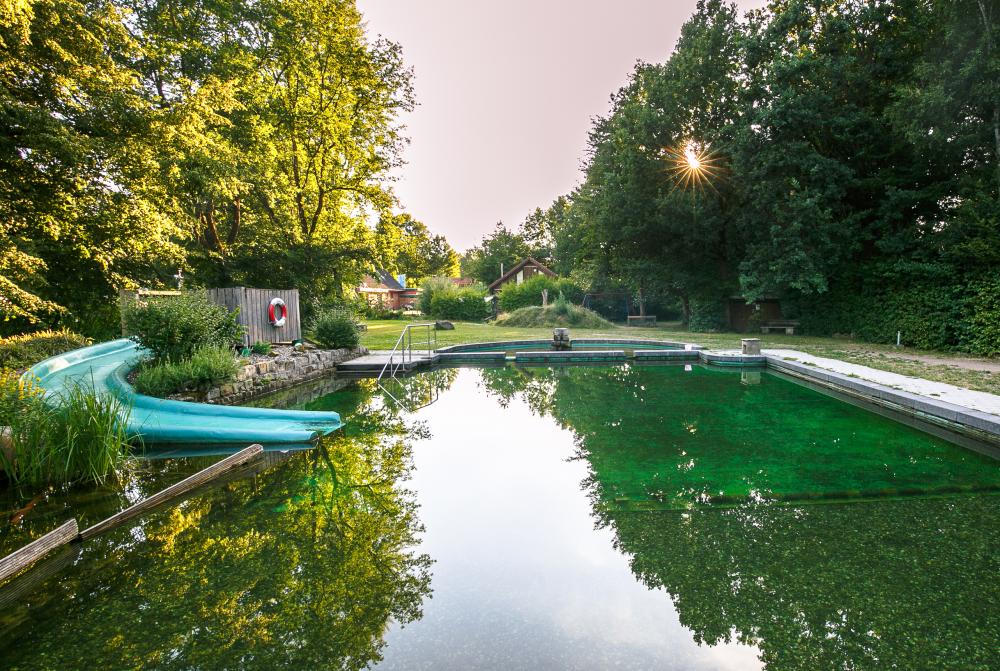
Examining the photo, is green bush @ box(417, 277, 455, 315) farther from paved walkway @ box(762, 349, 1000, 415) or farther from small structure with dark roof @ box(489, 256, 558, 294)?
paved walkway @ box(762, 349, 1000, 415)

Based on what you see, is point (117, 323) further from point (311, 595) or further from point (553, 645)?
point (553, 645)

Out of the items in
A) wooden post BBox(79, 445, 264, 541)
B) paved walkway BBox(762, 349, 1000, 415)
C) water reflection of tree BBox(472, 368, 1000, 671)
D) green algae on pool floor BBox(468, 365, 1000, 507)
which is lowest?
green algae on pool floor BBox(468, 365, 1000, 507)

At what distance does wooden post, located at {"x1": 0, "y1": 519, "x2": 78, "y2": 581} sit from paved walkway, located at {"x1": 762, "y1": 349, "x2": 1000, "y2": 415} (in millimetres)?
8647

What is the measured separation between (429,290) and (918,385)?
2458 centimetres

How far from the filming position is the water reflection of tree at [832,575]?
2.16m

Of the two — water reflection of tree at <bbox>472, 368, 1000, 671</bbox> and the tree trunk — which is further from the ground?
the tree trunk

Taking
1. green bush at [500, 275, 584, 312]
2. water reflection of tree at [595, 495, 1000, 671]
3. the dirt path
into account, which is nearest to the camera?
water reflection of tree at [595, 495, 1000, 671]

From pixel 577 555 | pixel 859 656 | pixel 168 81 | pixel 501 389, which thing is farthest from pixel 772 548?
pixel 168 81

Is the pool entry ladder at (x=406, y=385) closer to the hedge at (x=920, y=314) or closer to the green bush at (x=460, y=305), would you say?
the hedge at (x=920, y=314)

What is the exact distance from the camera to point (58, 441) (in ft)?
13.3

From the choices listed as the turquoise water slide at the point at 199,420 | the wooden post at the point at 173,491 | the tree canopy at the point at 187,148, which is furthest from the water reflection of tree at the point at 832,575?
the tree canopy at the point at 187,148

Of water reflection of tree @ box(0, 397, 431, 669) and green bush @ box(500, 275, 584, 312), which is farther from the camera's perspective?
green bush @ box(500, 275, 584, 312)

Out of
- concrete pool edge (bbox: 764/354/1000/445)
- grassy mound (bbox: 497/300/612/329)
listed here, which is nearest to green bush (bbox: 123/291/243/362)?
concrete pool edge (bbox: 764/354/1000/445)

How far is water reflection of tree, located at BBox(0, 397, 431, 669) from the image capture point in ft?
7.18
